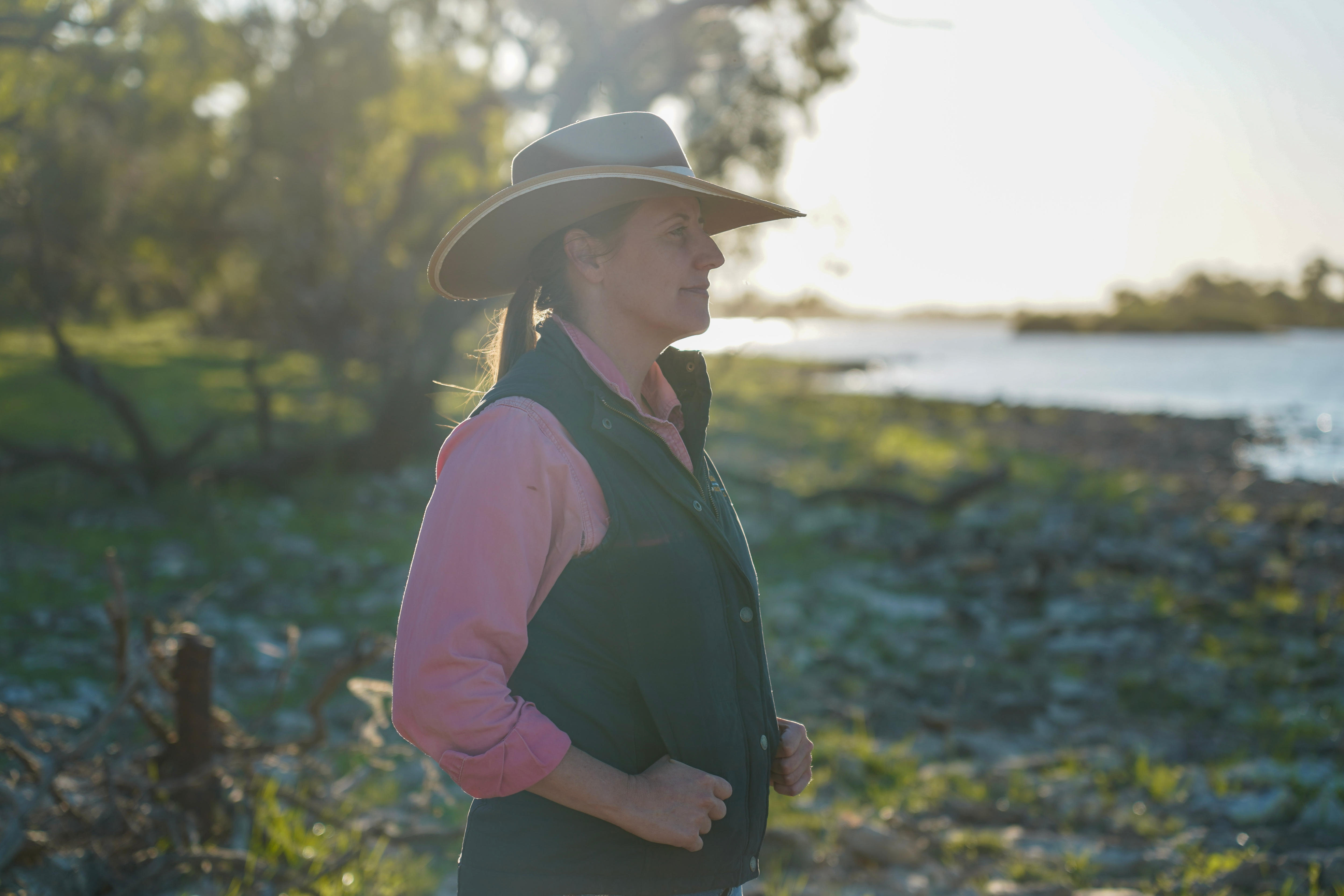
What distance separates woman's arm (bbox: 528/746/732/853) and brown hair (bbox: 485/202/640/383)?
2.50 ft

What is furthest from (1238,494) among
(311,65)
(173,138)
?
(173,138)

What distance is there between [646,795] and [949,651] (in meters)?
6.77

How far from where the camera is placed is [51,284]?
33.3 ft

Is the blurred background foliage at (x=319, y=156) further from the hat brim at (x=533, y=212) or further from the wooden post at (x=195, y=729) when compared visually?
the hat brim at (x=533, y=212)

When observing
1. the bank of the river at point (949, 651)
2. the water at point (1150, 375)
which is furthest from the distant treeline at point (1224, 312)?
the bank of the river at point (949, 651)

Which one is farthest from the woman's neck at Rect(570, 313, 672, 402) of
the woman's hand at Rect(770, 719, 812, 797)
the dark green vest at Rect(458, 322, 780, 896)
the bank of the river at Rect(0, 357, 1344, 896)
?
the bank of the river at Rect(0, 357, 1344, 896)

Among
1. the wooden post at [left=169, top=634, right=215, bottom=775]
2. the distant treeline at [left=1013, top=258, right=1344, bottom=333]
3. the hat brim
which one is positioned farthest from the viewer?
the distant treeline at [left=1013, top=258, right=1344, bottom=333]

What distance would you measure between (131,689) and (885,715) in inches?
191

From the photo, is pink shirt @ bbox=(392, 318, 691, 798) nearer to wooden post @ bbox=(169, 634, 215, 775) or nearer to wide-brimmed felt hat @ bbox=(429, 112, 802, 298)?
wide-brimmed felt hat @ bbox=(429, 112, 802, 298)

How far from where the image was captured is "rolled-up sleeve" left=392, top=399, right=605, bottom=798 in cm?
166

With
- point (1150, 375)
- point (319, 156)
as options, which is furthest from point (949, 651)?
point (1150, 375)

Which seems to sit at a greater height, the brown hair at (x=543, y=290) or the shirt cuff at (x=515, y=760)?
the brown hair at (x=543, y=290)

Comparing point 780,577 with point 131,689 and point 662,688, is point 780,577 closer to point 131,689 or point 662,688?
point 131,689

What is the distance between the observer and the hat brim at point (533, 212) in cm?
194
